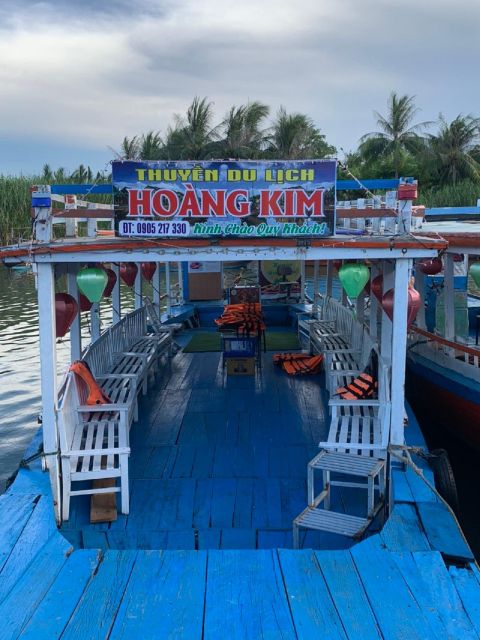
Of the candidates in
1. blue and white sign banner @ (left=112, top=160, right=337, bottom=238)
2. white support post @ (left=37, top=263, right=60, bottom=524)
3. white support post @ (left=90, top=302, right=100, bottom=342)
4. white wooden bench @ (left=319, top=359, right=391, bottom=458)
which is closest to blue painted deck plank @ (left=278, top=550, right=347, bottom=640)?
white wooden bench @ (left=319, top=359, right=391, bottom=458)

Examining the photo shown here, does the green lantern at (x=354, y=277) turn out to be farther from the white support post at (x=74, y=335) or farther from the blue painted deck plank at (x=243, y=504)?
the white support post at (x=74, y=335)

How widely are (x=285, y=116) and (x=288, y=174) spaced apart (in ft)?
127

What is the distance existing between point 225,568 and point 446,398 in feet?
20.6

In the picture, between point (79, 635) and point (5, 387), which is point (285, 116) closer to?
point (5, 387)

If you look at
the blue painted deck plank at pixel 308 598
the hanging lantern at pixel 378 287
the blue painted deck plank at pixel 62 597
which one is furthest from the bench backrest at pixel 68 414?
the hanging lantern at pixel 378 287

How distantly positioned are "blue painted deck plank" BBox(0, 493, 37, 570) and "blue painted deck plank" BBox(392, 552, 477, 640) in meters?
2.81

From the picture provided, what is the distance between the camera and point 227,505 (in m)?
5.91

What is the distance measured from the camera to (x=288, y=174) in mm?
5621

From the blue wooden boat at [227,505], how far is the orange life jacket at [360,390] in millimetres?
131

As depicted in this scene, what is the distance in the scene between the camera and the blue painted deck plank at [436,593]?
11.1 ft

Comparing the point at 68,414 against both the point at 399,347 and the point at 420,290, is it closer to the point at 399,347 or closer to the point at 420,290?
the point at 399,347

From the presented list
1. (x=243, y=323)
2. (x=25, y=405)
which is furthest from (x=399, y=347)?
(x=25, y=405)

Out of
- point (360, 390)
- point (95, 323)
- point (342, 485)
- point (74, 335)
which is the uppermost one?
point (74, 335)

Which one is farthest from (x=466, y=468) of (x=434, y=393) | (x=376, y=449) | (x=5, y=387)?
(x=5, y=387)
